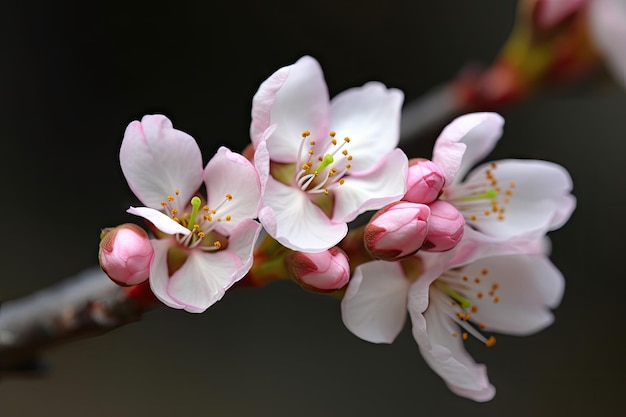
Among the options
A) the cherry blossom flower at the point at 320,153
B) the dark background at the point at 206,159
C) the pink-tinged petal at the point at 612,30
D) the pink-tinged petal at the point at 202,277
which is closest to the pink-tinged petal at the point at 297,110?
the cherry blossom flower at the point at 320,153

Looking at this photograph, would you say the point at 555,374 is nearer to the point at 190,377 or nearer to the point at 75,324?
the point at 190,377

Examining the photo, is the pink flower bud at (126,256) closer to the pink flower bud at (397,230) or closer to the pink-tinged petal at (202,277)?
the pink-tinged petal at (202,277)

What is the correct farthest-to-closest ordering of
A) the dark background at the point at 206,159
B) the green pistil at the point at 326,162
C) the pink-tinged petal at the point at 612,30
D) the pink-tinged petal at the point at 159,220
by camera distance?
the dark background at the point at 206,159, the pink-tinged petal at the point at 612,30, the green pistil at the point at 326,162, the pink-tinged petal at the point at 159,220

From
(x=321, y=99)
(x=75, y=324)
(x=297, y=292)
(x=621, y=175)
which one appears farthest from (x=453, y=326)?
(x=621, y=175)

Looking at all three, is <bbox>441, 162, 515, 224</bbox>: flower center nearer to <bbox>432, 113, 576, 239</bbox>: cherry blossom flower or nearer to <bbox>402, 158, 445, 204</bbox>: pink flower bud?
<bbox>432, 113, 576, 239</bbox>: cherry blossom flower

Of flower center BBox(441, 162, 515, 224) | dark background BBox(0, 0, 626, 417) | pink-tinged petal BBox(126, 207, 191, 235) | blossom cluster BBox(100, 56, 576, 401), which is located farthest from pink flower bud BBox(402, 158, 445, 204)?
dark background BBox(0, 0, 626, 417)

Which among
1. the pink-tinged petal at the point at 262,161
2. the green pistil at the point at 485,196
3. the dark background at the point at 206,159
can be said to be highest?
the pink-tinged petal at the point at 262,161

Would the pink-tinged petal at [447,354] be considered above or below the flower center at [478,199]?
below
